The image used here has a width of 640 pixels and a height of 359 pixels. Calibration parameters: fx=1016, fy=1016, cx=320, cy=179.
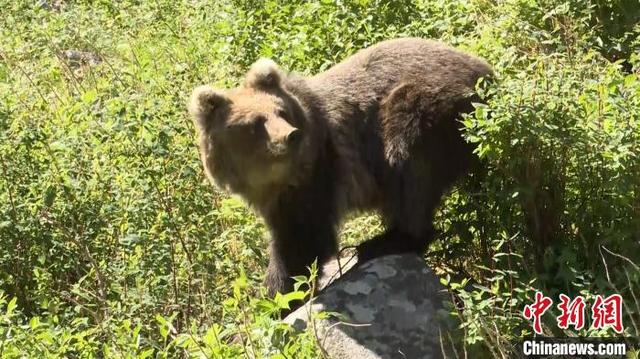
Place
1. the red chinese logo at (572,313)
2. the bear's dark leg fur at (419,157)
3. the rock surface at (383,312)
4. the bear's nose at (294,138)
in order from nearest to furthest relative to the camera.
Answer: the red chinese logo at (572,313) → the rock surface at (383,312) → the bear's nose at (294,138) → the bear's dark leg fur at (419,157)

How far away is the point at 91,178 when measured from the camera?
289 inches

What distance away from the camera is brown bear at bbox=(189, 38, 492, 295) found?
20.6 feet

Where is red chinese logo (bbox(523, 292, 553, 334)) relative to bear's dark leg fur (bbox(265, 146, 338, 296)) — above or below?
below

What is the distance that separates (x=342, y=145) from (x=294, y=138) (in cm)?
67

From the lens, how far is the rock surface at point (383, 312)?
5.79 m

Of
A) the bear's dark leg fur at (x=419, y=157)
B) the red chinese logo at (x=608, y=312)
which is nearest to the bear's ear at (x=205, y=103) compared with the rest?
the bear's dark leg fur at (x=419, y=157)

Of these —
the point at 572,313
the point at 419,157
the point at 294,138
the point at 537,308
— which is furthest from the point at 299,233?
the point at 572,313

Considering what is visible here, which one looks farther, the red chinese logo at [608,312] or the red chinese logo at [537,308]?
the red chinese logo at [537,308]

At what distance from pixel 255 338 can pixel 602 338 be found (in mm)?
1858

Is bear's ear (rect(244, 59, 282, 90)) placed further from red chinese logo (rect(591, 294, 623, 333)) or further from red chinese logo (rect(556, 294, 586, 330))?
red chinese logo (rect(591, 294, 623, 333))

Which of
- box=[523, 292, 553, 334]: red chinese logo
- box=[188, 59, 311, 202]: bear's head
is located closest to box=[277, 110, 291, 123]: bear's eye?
box=[188, 59, 311, 202]: bear's head

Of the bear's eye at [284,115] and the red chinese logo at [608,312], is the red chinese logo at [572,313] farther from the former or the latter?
the bear's eye at [284,115]

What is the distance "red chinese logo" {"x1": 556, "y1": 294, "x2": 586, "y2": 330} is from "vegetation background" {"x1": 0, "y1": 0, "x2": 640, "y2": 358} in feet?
0.27

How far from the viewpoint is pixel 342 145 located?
6730mm
